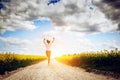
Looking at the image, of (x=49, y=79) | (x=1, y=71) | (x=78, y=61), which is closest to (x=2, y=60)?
(x=1, y=71)

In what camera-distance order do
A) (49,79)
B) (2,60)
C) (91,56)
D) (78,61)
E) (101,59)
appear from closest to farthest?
(49,79) < (2,60) < (101,59) < (91,56) < (78,61)

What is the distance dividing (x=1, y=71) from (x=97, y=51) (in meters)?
16.6

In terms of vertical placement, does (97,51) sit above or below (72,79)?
above

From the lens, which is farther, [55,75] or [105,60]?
[105,60]

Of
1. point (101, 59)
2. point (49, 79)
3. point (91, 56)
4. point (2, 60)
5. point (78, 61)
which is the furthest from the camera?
point (78, 61)

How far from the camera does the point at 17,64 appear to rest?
39.4 m

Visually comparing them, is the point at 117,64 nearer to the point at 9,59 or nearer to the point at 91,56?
the point at 91,56

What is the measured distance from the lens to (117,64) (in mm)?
27969

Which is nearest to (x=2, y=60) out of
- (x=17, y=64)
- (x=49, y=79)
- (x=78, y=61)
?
(x=17, y=64)

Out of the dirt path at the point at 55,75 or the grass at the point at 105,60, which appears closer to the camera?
the dirt path at the point at 55,75

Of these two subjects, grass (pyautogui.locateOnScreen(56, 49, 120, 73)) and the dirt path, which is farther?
grass (pyautogui.locateOnScreen(56, 49, 120, 73))

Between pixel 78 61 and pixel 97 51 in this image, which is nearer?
pixel 97 51

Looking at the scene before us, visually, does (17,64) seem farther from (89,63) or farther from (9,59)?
(89,63)

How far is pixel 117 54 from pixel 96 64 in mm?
6208
